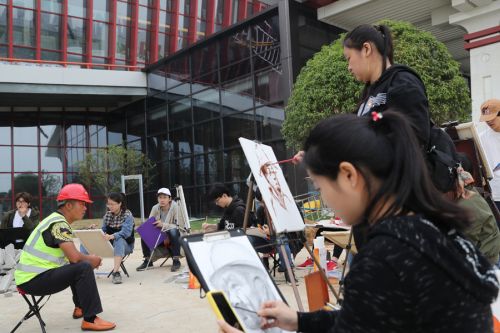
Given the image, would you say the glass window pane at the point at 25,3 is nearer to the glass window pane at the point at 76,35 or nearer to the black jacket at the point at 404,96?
the glass window pane at the point at 76,35

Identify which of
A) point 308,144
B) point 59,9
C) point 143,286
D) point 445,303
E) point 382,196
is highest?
point 59,9

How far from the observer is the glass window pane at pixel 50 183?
77.4 feet

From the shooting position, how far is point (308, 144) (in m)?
1.32

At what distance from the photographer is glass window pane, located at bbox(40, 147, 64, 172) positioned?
23.6m

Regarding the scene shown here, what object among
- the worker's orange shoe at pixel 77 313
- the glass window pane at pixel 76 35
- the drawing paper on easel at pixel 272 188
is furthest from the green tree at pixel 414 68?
the glass window pane at pixel 76 35

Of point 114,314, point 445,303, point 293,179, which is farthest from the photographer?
point 293,179

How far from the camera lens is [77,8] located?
2367cm

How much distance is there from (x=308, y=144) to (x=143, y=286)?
220 inches

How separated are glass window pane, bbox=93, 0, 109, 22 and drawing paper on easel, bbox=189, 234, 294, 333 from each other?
976 inches

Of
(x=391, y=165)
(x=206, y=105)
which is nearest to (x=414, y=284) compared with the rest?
(x=391, y=165)

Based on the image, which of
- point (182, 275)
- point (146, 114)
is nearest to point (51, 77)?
point (146, 114)

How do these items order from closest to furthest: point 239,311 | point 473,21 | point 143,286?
point 239,311, point 143,286, point 473,21

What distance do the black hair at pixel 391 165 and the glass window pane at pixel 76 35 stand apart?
2499cm

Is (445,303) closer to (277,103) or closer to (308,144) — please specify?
(308,144)
